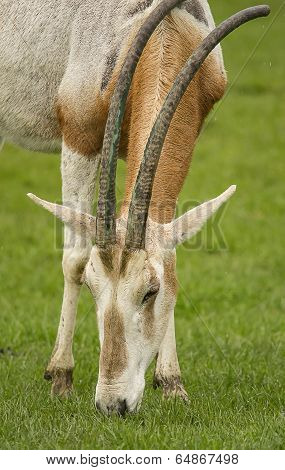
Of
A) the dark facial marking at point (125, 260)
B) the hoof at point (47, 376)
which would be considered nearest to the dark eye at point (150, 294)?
the dark facial marking at point (125, 260)

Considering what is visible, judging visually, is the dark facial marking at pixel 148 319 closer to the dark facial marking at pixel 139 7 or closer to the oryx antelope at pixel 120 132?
the oryx antelope at pixel 120 132

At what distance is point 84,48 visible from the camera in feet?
21.8

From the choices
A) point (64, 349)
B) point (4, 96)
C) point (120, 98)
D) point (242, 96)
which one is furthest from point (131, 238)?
point (242, 96)

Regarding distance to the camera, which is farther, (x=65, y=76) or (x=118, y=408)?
(x=65, y=76)

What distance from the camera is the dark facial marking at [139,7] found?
6422 millimetres

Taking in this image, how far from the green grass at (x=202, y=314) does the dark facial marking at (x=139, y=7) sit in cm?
107

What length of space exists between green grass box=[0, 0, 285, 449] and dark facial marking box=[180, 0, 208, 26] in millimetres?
806

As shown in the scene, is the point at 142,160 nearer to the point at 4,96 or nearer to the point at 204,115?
the point at 204,115

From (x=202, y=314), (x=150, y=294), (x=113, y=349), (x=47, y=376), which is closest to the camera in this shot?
(x=113, y=349)

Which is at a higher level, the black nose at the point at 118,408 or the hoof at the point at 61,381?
the black nose at the point at 118,408

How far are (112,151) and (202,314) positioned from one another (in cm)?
490

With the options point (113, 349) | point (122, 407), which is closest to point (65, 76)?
point (113, 349)

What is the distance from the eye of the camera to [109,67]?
6402 millimetres

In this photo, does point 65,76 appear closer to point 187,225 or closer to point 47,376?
point 187,225
